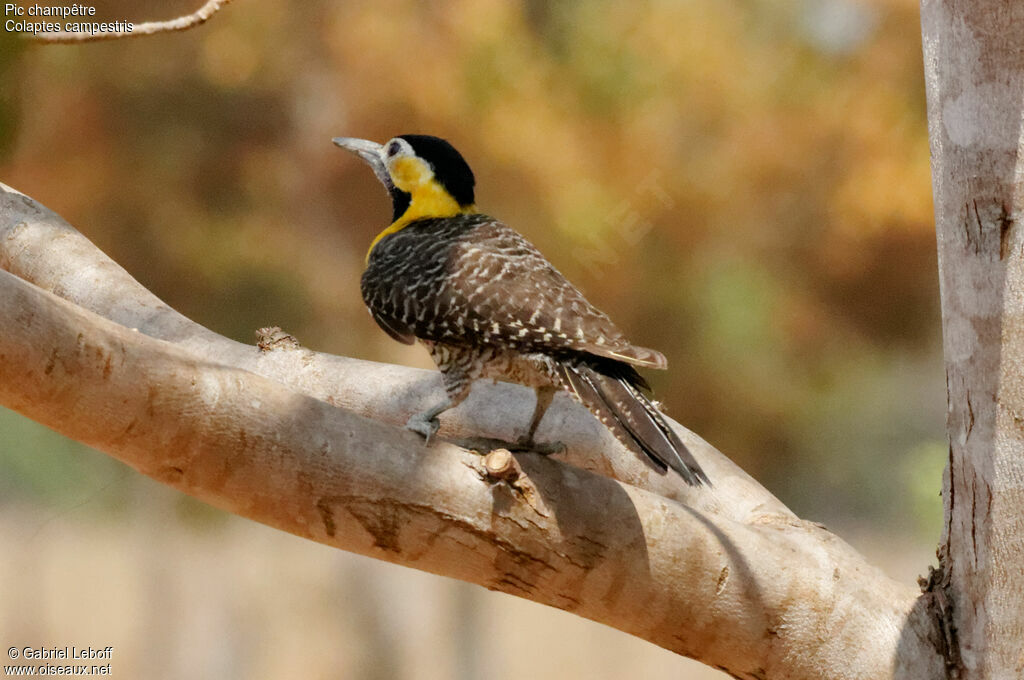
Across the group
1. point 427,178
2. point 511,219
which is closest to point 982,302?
point 427,178

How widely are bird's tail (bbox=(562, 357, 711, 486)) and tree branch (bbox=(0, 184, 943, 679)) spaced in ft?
0.22

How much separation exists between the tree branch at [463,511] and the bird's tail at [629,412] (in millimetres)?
68

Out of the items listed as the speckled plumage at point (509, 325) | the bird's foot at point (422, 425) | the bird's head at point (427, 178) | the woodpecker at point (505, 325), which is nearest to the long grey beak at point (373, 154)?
the bird's head at point (427, 178)

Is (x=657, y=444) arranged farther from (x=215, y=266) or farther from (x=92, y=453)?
(x=92, y=453)

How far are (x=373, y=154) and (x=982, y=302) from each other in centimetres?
130

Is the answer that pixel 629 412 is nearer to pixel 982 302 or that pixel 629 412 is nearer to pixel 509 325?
pixel 509 325

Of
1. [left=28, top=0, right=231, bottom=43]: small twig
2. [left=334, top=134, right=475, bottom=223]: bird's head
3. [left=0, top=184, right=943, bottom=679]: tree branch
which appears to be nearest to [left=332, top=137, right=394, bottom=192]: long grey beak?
[left=334, top=134, right=475, bottom=223]: bird's head

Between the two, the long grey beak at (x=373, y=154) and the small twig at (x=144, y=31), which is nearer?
the small twig at (x=144, y=31)

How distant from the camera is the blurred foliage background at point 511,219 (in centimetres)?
338

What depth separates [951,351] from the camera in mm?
1278

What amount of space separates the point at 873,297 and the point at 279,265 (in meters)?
2.17

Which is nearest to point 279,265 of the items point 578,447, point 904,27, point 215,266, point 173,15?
point 215,266

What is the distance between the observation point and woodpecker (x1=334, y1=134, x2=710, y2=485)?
4.26ft

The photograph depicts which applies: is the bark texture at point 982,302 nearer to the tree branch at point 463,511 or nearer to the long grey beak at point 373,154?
the tree branch at point 463,511
